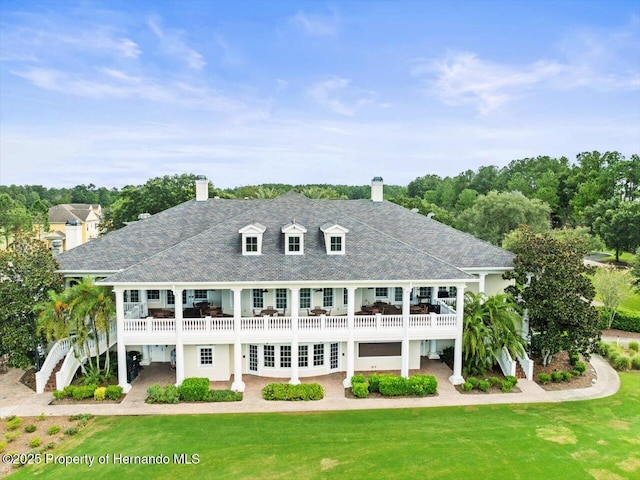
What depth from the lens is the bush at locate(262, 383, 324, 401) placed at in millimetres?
21141

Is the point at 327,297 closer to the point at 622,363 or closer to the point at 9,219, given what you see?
the point at 622,363

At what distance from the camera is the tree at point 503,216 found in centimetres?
6222

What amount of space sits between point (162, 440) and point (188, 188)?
44.6m

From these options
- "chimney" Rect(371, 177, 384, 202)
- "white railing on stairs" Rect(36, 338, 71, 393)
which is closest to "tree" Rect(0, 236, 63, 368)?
"white railing on stairs" Rect(36, 338, 71, 393)

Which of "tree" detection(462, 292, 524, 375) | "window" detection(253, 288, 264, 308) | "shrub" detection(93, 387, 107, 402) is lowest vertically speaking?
"shrub" detection(93, 387, 107, 402)

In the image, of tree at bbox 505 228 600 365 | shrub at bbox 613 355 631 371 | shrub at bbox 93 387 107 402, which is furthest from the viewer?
shrub at bbox 613 355 631 371

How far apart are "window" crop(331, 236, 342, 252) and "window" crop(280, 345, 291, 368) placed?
6181 millimetres

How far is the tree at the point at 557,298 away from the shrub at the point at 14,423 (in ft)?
85.3

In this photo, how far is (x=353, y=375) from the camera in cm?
2309

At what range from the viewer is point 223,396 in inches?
829

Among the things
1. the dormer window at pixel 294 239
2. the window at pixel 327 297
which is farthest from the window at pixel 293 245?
the window at pixel 327 297

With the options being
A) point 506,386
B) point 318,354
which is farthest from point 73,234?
point 506,386

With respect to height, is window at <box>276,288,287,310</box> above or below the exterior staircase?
above

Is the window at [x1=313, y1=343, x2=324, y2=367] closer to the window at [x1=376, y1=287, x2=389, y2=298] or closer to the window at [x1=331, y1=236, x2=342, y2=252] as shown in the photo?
the window at [x1=376, y1=287, x2=389, y2=298]
